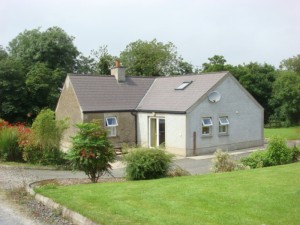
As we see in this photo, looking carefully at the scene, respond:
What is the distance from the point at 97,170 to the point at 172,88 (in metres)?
15.1

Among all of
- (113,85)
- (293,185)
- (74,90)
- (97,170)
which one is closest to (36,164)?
(97,170)

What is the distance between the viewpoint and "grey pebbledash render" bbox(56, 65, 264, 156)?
2500 centimetres

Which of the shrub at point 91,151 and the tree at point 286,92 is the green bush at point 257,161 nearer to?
the shrub at point 91,151

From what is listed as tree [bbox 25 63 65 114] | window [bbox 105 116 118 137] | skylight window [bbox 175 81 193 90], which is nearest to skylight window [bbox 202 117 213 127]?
skylight window [bbox 175 81 193 90]

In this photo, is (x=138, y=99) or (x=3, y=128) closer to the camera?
(x=3, y=128)

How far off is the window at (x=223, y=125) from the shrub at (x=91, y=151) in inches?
540

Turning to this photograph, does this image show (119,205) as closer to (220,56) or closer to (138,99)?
(138,99)

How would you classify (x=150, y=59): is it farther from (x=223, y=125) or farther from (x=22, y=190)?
(x=22, y=190)

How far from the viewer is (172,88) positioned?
→ 28578 millimetres

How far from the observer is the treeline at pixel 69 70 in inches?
1574

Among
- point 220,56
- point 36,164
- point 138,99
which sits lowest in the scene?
point 36,164

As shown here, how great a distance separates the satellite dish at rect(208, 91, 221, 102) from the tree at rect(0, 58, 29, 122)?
22.0 metres

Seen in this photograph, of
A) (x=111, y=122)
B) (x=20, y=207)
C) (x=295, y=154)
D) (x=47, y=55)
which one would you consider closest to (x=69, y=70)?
(x=47, y=55)

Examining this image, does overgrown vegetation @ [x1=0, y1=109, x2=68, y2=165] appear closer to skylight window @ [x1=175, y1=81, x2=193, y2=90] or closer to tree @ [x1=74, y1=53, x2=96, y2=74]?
skylight window @ [x1=175, y1=81, x2=193, y2=90]
